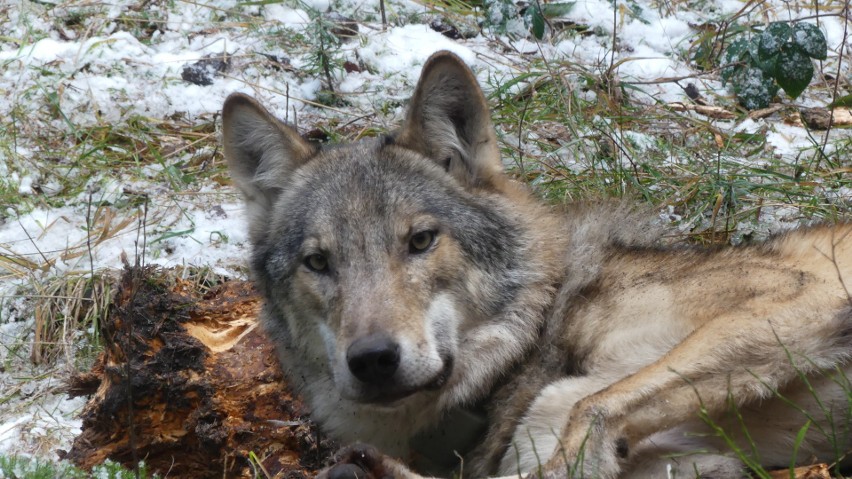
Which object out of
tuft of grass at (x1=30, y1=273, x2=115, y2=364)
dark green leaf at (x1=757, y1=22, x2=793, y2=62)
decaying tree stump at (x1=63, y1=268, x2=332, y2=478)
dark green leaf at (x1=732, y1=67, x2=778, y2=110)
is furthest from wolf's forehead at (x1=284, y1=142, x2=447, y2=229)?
dark green leaf at (x1=732, y1=67, x2=778, y2=110)

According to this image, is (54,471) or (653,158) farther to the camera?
(653,158)

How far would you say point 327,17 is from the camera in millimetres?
8195

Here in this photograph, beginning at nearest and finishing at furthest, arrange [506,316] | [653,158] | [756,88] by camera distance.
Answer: [506,316], [756,88], [653,158]

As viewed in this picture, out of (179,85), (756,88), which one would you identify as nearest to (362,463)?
(756,88)

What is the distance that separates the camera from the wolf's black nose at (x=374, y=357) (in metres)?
3.27

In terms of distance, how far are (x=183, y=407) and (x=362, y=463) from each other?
1.43m

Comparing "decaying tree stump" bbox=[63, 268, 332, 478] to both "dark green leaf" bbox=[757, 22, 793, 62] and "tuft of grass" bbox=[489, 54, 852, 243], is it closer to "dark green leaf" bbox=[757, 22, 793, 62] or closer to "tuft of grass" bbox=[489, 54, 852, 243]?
"tuft of grass" bbox=[489, 54, 852, 243]

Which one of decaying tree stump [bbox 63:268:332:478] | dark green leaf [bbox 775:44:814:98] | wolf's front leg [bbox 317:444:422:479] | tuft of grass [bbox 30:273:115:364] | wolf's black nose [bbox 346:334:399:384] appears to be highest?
dark green leaf [bbox 775:44:814:98]

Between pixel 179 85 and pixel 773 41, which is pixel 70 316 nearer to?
pixel 179 85

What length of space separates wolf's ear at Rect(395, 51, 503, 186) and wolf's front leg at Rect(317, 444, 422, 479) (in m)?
1.50

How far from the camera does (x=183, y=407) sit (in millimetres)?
4215

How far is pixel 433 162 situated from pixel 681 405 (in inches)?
66.4

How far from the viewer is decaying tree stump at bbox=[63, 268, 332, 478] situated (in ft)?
13.5

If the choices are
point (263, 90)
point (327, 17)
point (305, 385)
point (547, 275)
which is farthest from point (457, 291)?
point (327, 17)
